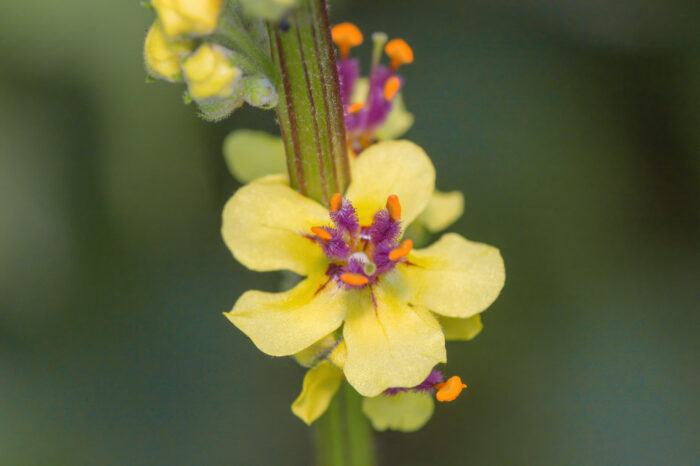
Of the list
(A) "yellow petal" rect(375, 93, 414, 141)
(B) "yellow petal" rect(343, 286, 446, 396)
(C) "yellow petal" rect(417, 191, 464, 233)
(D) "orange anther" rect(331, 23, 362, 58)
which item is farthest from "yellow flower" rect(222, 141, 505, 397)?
(A) "yellow petal" rect(375, 93, 414, 141)

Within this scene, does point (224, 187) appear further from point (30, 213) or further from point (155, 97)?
point (30, 213)

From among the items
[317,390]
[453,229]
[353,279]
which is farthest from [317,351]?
[453,229]

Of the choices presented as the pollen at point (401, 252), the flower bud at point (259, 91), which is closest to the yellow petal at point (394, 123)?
the pollen at point (401, 252)

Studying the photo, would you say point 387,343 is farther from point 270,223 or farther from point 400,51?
point 400,51

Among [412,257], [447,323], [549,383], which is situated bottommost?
[549,383]

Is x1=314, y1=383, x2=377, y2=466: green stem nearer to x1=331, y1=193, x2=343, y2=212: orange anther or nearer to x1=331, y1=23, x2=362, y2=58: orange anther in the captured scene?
x1=331, y1=193, x2=343, y2=212: orange anther

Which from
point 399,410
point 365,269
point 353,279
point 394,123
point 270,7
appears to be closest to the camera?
point 270,7

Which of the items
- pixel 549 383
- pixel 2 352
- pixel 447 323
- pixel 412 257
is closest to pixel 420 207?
pixel 412 257

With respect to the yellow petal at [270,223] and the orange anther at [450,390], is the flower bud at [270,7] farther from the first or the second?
the orange anther at [450,390]
